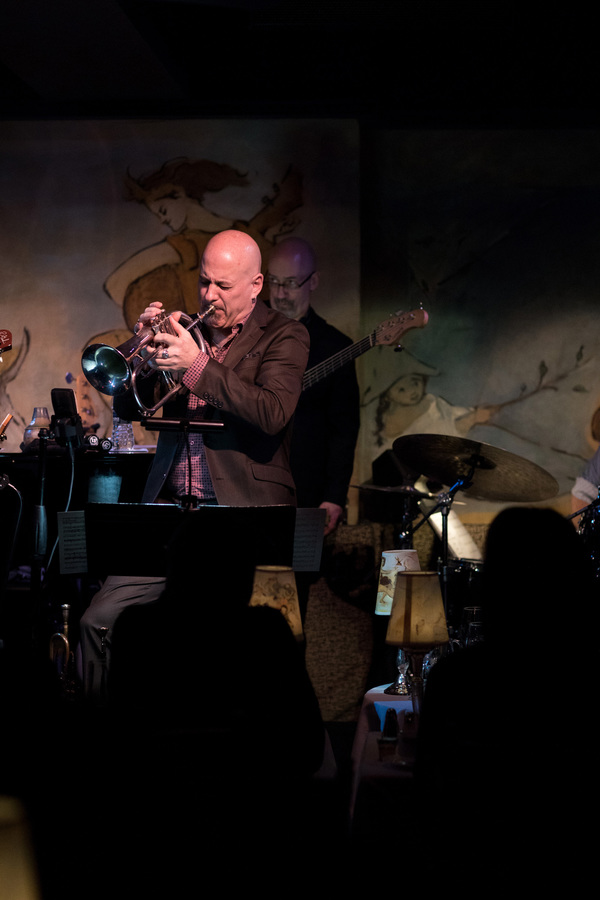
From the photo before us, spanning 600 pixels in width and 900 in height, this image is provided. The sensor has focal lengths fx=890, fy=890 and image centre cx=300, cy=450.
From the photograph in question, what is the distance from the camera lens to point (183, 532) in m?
1.75

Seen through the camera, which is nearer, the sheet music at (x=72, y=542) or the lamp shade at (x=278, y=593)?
the lamp shade at (x=278, y=593)

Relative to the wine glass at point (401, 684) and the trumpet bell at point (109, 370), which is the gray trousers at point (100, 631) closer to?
the trumpet bell at point (109, 370)

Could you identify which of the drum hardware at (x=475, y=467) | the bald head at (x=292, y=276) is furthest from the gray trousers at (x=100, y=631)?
the bald head at (x=292, y=276)

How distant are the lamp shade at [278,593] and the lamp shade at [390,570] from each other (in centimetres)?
73

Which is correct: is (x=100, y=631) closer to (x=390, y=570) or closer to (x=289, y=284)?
(x=390, y=570)

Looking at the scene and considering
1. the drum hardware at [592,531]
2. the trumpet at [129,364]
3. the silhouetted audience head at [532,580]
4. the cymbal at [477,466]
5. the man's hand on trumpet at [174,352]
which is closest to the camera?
the silhouetted audience head at [532,580]

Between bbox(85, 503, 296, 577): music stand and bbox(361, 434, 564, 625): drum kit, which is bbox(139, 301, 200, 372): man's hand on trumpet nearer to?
bbox(85, 503, 296, 577): music stand

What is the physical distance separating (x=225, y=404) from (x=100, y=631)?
2.66 feet

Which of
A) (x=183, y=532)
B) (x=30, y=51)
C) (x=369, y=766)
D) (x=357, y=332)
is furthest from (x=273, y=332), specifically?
(x=30, y=51)

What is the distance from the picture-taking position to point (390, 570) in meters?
2.73

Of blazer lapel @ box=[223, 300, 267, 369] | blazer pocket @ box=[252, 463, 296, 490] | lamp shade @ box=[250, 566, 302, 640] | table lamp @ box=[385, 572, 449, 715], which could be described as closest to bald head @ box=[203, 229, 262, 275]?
blazer lapel @ box=[223, 300, 267, 369]

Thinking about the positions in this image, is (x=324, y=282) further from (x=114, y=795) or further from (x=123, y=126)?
(x=114, y=795)

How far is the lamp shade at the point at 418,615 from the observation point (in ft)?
6.33

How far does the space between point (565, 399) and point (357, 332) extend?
1298 mm
